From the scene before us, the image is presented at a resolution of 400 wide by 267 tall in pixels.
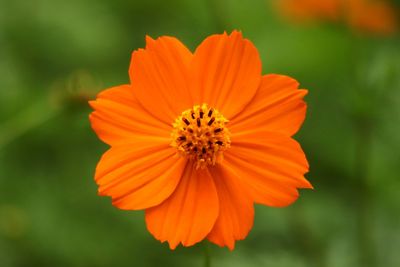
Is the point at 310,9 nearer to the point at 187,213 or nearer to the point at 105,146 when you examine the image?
the point at 105,146

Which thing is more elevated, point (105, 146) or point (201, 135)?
point (201, 135)

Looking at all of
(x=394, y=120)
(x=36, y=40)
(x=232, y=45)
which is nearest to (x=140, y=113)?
(x=232, y=45)

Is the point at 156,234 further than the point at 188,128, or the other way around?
the point at 188,128

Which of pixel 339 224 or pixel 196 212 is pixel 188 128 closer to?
pixel 196 212

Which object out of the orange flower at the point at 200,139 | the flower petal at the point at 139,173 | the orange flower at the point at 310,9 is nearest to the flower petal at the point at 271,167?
the orange flower at the point at 200,139

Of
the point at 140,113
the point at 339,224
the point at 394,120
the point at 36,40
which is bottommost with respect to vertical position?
the point at 339,224

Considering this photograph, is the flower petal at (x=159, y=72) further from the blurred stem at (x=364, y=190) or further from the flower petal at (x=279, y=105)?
the blurred stem at (x=364, y=190)

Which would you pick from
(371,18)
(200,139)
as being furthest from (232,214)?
(371,18)
